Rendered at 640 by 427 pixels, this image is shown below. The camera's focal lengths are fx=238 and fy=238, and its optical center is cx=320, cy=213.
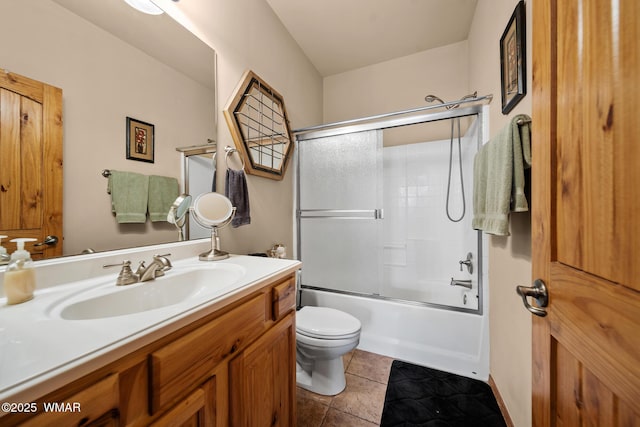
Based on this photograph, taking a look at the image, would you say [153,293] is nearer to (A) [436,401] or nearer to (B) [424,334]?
(A) [436,401]

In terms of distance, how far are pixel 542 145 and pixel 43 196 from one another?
4.67 ft

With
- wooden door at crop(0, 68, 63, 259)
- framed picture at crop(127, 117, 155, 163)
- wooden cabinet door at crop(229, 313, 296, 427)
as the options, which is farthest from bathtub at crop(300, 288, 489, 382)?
wooden door at crop(0, 68, 63, 259)

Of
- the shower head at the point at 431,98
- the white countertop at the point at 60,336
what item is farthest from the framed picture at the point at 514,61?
the white countertop at the point at 60,336

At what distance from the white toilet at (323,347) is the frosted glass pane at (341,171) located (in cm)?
90

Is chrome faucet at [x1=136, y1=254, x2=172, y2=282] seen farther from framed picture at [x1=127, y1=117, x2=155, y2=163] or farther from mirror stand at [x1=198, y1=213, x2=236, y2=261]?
framed picture at [x1=127, y1=117, x2=155, y2=163]

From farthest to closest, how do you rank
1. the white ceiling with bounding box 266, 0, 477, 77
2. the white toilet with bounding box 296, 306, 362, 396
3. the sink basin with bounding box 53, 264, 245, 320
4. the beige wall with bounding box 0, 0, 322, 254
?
the white ceiling with bounding box 266, 0, 477, 77 < the white toilet with bounding box 296, 306, 362, 396 < the beige wall with bounding box 0, 0, 322, 254 < the sink basin with bounding box 53, 264, 245, 320

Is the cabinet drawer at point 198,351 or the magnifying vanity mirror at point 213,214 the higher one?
the magnifying vanity mirror at point 213,214

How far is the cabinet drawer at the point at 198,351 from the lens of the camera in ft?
1.64

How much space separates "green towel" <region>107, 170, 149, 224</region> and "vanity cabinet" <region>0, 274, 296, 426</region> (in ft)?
1.98

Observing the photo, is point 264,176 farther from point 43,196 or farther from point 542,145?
point 542,145

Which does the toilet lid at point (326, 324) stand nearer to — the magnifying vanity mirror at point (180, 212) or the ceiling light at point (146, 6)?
the magnifying vanity mirror at point (180, 212)

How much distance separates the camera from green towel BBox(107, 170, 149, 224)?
35.0 inches

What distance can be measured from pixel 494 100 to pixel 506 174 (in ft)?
2.54

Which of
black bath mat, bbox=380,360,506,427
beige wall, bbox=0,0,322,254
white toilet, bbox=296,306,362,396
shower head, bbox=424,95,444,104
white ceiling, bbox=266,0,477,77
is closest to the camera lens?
beige wall, bbox=0,0,322,254
